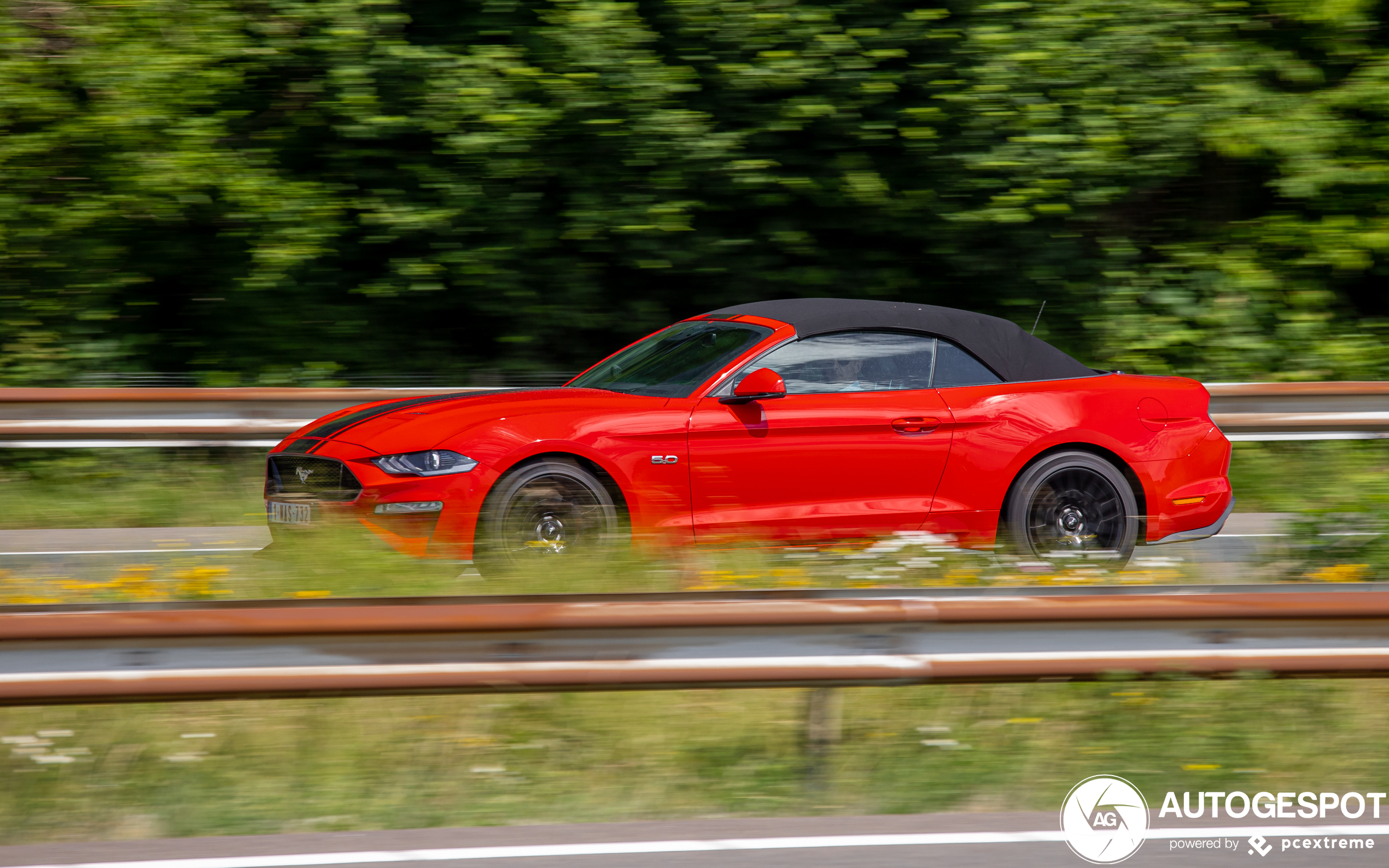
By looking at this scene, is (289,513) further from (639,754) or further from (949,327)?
(949,327)

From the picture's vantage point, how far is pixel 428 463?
231 inches

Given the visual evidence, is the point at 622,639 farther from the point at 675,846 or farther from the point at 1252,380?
the point at 1252,380

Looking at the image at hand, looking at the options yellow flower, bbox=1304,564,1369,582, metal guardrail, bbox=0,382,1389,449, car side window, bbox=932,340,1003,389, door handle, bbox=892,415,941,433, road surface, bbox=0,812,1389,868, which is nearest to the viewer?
road surface, bbox=0,812,1389,868

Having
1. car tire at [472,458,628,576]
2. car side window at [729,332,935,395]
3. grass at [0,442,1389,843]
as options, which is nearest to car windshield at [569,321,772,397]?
car side window at [729,332,935,395]

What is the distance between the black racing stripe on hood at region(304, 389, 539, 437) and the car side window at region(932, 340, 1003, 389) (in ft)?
6.59

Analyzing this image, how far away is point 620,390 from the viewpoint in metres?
6.65

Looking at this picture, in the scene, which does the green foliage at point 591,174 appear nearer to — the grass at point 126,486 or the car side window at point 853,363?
the grass at point 126,486

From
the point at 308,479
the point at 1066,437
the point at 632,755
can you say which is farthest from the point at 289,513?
the point at 1066,437

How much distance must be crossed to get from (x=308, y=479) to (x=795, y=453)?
2278mm

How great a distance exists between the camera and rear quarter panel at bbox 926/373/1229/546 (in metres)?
6.31

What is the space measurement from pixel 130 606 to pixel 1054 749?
9.18 ft

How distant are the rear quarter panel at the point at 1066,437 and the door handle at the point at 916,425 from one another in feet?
0.35

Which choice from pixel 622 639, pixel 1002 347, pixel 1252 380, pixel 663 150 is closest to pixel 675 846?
pixel 622 639

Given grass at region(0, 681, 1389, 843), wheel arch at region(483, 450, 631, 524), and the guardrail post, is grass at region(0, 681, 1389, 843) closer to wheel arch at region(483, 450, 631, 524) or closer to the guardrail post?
the guardrail post
